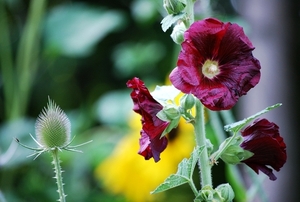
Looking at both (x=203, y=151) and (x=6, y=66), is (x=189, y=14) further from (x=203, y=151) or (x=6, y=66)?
(x=6, y=66)

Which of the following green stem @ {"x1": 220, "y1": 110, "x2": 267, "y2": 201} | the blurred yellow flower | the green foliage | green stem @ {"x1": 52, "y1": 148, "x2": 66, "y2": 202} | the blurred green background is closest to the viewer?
green stem @ {"x1": 52, "y1": 148, "x2": 66, "y2": 202}

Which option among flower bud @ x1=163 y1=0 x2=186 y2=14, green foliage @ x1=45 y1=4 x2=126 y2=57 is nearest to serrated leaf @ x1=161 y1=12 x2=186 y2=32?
flower bud @ x1=163 y1=0 x2=186 y2=14

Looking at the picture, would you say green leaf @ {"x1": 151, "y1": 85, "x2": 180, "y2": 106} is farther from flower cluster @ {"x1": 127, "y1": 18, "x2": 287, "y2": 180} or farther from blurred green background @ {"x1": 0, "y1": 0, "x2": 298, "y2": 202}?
blurred green background @ {"x1": 0, "y1": 0, "x2": 298, "y2": 202}

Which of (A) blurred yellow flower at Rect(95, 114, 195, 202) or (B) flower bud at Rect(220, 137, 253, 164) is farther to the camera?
(A) blurred yellow flower at Rect(95, 114, 195, 202)

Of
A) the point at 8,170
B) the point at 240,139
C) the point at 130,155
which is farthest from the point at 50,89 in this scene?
the point at 240,139

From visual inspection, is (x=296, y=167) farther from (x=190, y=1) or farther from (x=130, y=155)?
(x=190, y=1)

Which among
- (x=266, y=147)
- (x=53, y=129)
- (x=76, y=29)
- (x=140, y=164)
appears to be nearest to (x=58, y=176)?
(x=53, y=129)

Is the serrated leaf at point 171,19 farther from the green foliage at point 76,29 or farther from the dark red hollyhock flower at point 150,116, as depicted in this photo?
the green foliage at point 76,29
